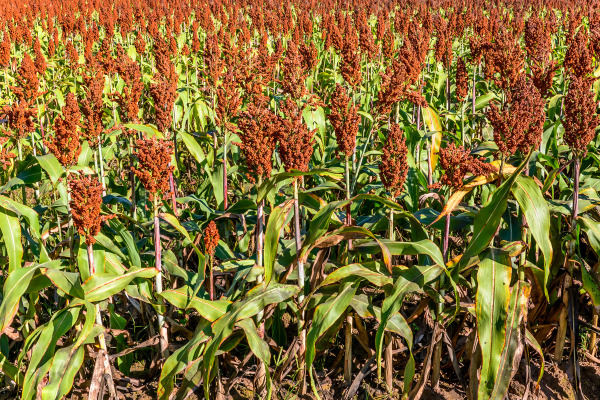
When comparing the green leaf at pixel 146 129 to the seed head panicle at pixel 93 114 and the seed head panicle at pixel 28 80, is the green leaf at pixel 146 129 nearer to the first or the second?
the seed head panicle at pixel 93 114

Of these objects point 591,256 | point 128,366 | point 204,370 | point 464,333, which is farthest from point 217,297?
point 591,256

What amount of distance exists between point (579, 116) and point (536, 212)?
0.56 m

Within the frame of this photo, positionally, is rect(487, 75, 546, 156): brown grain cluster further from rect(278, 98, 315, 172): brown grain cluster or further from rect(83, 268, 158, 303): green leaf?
rect(83, 268, 158, 303): green leaf

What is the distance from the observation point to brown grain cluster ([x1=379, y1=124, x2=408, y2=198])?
3033mm

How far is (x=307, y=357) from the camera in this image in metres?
2.86

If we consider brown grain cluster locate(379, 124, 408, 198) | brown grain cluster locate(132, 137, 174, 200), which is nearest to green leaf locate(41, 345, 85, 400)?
brown grain cluster locate(132, 137, 174, 200)

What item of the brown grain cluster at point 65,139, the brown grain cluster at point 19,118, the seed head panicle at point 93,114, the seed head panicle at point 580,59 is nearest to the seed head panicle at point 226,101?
the seed head panicle at point 93,114

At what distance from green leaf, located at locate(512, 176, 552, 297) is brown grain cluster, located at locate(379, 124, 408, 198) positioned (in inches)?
23.8

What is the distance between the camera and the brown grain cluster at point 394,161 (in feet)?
9.95

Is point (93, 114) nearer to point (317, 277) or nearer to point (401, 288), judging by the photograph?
point (317, 277)

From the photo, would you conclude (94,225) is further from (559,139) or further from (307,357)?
(559,139)

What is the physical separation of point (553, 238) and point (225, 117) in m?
2.31

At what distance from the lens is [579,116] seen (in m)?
2.85

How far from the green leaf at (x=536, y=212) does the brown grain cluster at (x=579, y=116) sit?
1.10ft
